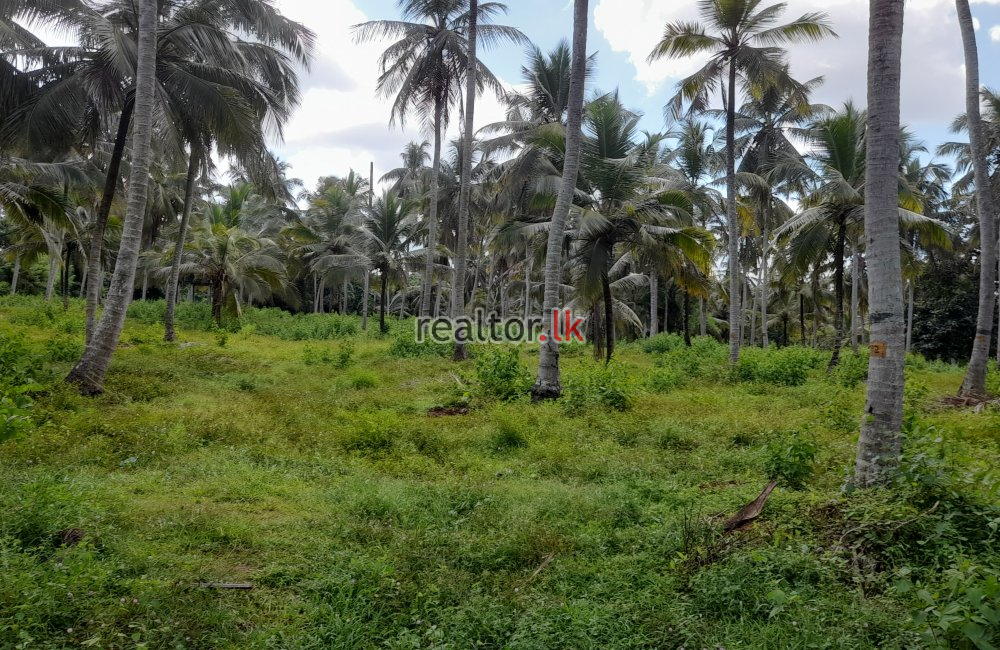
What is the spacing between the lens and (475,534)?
15.6ft

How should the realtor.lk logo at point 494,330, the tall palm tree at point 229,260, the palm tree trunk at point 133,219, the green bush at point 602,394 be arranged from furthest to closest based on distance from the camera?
the tall palm tree at point 229,260 < the realtor.lk logo at point 494,330 < the green bush at point 602,394 < the palm tree trunk at point 133,219

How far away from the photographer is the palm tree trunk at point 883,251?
15.3ft

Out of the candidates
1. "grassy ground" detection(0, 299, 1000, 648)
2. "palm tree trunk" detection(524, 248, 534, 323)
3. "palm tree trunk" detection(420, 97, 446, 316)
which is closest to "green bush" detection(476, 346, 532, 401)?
"grassy ground" detection(0, 299, 1000, 648)

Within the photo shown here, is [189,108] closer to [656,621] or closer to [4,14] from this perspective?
[4,14]

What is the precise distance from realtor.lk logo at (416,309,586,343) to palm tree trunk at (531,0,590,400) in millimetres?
236

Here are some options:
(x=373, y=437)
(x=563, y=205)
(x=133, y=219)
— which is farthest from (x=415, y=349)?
(x=373, y=437)

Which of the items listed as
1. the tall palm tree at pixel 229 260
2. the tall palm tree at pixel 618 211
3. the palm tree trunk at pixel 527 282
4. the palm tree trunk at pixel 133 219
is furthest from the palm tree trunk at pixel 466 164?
the tall palm tree at pixel 229 260

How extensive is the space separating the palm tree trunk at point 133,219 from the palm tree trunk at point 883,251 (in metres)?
9.86

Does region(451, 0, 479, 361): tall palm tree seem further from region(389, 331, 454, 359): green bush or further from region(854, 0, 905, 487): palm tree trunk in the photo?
region(854, 0, 905, 487): palm tree trunk

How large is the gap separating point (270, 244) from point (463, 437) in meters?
22.1

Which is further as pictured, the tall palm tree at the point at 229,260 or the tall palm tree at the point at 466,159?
the tall palm tree at the point at 229,260

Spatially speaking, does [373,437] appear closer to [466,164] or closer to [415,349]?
[415,349]

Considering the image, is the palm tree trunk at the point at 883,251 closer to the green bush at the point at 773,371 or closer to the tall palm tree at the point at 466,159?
the green bush at the point at 773,371

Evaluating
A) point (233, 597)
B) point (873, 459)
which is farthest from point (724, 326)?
point (233, 597)
